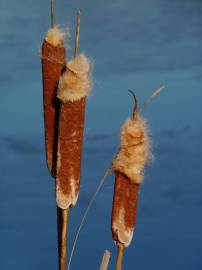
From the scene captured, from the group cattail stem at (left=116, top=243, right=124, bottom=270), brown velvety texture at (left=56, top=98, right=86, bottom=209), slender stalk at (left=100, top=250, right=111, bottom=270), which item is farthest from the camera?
slender stalk at (left=100, top=250, right=111, bottom=270)

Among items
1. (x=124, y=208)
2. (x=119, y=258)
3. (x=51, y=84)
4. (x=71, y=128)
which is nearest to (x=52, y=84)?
(x=51, y=84)

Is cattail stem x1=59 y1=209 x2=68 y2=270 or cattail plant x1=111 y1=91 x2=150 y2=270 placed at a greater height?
cattail plant x1=111 y1=91 x2=150 y2=270

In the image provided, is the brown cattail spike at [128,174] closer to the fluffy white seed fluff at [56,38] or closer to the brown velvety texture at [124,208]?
the brown velvety texture at [124,208]

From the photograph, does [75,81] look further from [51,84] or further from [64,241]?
[64,241]

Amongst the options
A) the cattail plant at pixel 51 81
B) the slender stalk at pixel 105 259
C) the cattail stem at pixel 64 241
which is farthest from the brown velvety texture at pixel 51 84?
the slender stalk at pixel 105 259

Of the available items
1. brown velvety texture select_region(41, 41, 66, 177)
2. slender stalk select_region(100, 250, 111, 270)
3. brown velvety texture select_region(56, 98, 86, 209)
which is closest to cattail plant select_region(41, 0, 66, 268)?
brown velvety texture select_region(41, 41, 66, 177)

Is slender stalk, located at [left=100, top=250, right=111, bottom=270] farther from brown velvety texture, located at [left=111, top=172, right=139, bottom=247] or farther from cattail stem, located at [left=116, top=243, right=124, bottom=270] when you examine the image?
brown velvety texture, located at [left=111, top=172, right=139, bottom=247]

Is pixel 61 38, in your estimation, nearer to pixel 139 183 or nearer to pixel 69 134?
pixel 69 134
